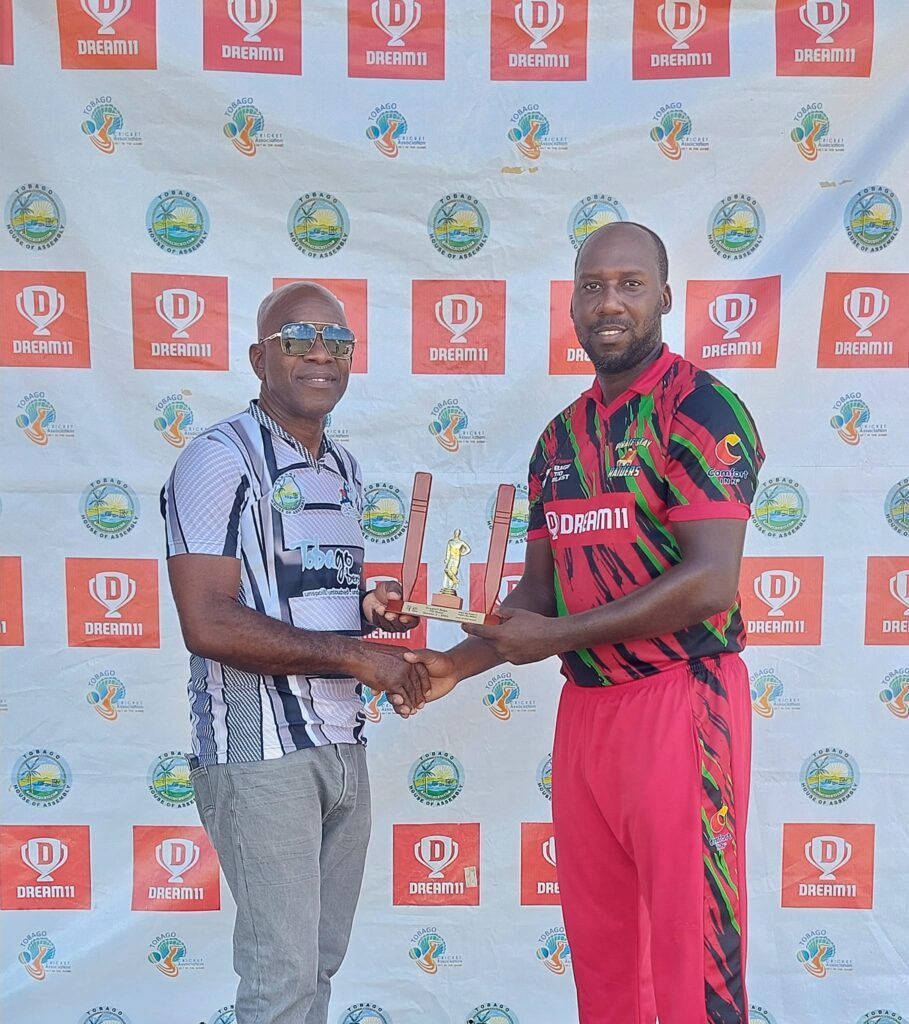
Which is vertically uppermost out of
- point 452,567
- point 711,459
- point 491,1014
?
point 711,459

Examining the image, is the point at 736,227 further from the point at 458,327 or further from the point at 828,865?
the point at 828,865

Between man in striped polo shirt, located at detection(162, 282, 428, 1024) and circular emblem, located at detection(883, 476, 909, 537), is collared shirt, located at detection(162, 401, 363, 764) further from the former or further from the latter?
circular emblem, located at detection(883, 476, 909, 537)

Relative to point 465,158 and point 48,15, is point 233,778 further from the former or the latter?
point 48,15

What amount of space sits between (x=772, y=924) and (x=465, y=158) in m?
2.75

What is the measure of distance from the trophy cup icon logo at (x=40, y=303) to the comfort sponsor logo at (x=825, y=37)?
243 cm

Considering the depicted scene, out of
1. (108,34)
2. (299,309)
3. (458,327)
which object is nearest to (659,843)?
(299,309)

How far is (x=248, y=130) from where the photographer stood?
2855mm

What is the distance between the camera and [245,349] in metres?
2.94

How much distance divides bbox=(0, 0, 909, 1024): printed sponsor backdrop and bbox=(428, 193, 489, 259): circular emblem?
1 centimetres

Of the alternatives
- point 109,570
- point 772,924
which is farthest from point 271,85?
point 772,924

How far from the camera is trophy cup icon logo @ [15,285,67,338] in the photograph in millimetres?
2867

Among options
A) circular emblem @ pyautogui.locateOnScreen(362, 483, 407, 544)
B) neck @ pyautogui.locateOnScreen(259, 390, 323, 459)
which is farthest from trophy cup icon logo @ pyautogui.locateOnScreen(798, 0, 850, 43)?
neck @ pyautogui.locateOnScreen(259, 390, 323, 459)

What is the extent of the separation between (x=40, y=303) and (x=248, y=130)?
0.87 m

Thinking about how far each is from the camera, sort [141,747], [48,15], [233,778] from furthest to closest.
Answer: [141,747] < [48,15] < [233,778]
